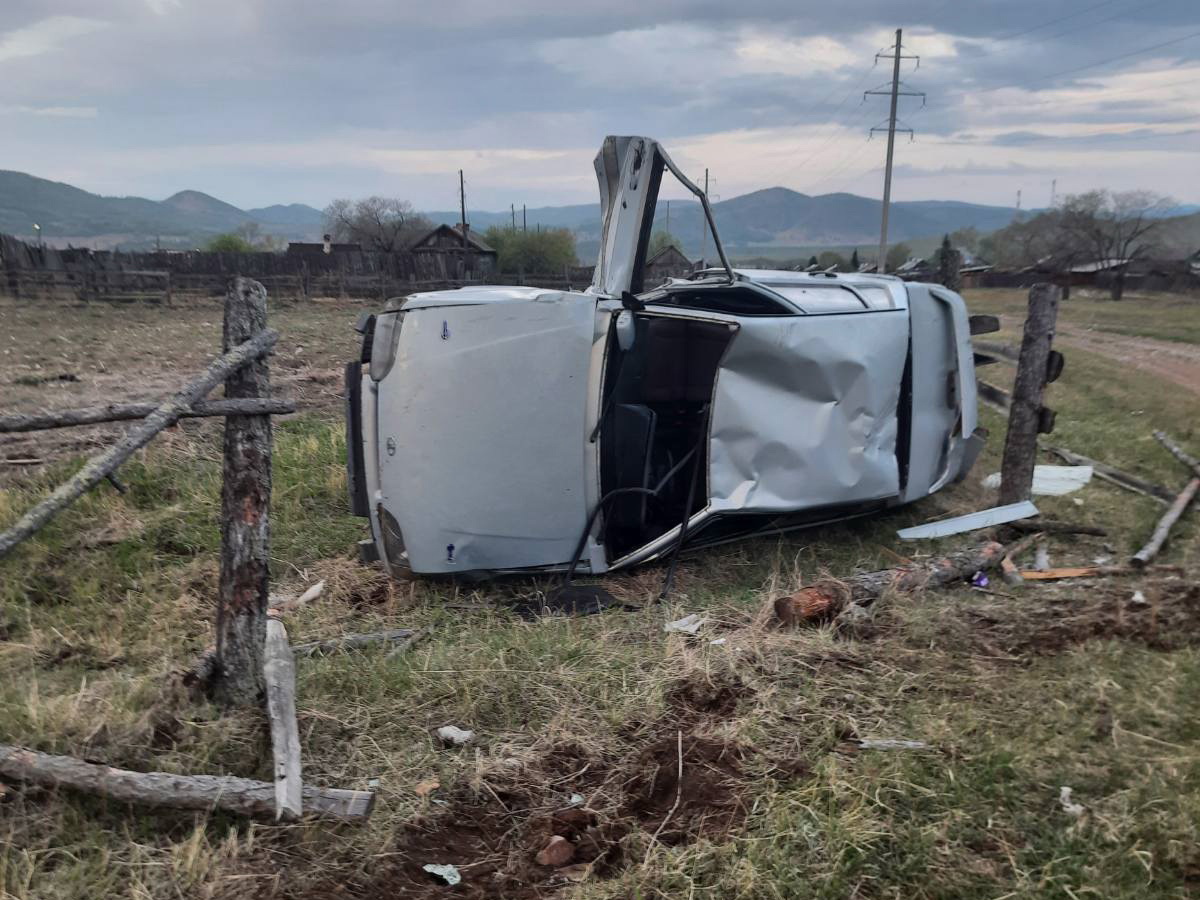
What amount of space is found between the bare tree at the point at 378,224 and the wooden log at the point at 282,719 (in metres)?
44.3

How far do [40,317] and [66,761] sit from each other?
829 inches

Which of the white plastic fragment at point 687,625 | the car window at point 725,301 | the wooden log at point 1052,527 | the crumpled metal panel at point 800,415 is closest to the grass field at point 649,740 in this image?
the white plastic fragment at point 687,625

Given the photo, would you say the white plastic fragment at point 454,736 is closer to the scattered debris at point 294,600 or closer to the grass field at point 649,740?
the grass field at point 649,740

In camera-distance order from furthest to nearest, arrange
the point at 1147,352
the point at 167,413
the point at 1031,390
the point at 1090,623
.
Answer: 1. the point at 1147,352
2. the point at 1031,390
3. the point at 1090,623
4. the point at 167,413

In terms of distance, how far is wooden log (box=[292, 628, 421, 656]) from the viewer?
4.10m

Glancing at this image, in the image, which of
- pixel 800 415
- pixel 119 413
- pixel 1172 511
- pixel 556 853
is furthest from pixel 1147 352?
pixel 119 413

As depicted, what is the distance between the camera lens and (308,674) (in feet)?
11.9

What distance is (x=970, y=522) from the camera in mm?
5988

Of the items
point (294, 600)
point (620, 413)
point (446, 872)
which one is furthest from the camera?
point (620, 413)

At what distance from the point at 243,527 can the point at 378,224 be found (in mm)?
53339

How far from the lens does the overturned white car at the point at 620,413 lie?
4625 millimetres

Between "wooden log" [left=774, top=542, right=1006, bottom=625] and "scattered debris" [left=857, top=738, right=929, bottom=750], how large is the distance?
1157mm

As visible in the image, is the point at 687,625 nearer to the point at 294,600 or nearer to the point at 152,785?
the point at 294,600

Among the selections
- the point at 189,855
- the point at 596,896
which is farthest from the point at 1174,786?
the point at 189,855
